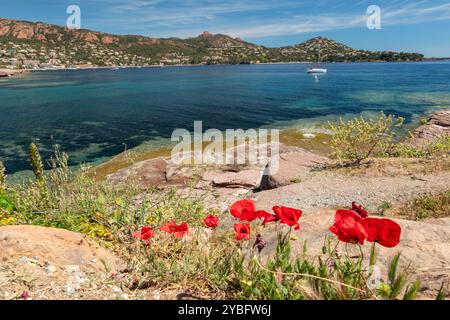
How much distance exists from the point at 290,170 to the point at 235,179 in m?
3.66

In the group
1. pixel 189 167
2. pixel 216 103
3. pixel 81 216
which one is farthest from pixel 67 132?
pixel 81 216

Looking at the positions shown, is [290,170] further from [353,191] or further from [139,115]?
[139,115]

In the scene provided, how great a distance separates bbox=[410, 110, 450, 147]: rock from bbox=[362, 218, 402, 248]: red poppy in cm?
3096

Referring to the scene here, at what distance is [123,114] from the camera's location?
168 ft

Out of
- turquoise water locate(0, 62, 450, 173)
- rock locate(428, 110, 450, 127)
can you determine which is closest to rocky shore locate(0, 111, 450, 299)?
rock locate(428, 110, 450, 127)

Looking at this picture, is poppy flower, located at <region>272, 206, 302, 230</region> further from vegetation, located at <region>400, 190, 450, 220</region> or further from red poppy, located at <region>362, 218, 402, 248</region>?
vegetation, located at <region>400, 190, 450, 220</region>

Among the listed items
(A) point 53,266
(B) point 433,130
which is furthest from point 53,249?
(B) point 433,130

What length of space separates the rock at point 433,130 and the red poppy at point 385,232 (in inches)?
1219

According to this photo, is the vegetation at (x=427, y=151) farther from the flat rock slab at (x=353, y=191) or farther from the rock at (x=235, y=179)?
the rock at (x=235, y=179)

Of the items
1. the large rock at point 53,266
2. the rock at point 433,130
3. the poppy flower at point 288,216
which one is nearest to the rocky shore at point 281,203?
the large rock at point 53,266

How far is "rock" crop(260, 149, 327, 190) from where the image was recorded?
16172 mm
